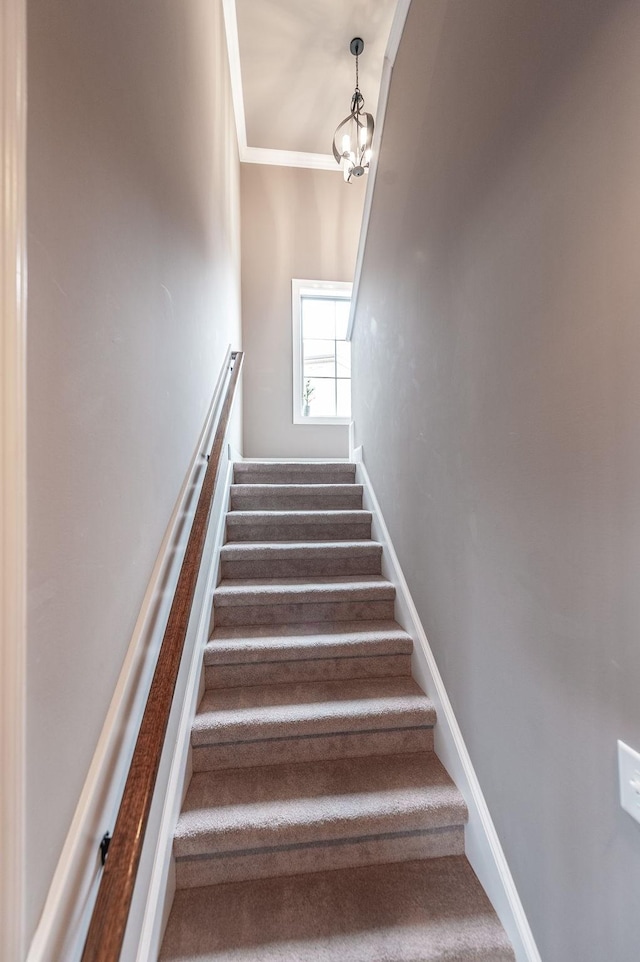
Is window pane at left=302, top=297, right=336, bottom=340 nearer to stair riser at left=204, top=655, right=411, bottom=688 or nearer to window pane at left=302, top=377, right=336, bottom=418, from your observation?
window pane at left=302, top=377, right=336, bottom=418

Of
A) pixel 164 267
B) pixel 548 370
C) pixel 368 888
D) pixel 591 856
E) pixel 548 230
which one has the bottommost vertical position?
pixel 368 888

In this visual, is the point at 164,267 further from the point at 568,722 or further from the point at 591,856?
the point at 591,856

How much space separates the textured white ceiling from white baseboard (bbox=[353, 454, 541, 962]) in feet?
11.7

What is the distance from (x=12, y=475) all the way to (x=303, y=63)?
13.3 feet

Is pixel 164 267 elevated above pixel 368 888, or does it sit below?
above

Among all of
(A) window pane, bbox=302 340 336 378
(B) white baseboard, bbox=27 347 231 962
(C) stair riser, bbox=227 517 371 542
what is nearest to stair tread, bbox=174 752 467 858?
(B) white baseboard, bbox=27 347 231 962

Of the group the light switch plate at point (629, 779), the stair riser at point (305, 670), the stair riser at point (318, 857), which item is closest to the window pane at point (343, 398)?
the stair riser at point (305, 670)

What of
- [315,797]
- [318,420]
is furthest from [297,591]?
[318,420]

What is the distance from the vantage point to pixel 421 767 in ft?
5.00

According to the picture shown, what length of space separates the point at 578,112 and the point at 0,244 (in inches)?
44.0

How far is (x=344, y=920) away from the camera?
1.16m

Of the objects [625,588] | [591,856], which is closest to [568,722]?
[591,856]

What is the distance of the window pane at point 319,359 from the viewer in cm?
441

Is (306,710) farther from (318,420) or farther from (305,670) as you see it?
(318,420)
